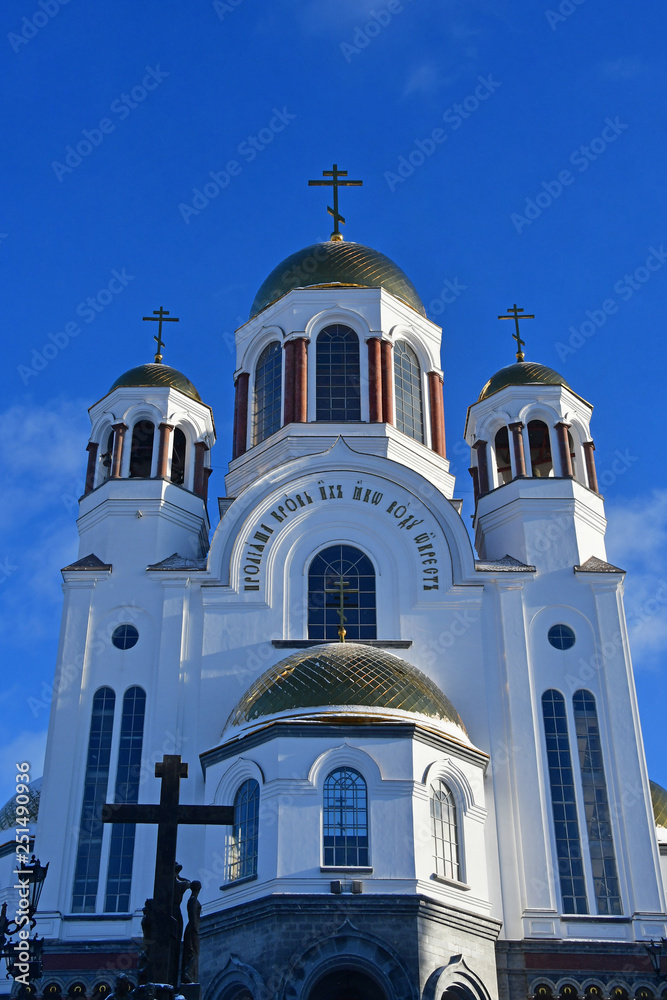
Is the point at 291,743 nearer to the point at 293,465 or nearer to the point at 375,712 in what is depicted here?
the point at 375,712

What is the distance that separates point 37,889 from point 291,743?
4.63 metres

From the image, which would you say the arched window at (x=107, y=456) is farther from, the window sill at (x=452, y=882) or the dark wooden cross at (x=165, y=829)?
the dark wooden cross at (x=165, y=829)

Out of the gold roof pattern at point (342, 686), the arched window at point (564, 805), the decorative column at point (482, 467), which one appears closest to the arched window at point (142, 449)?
the decorative column at point (482, 467)

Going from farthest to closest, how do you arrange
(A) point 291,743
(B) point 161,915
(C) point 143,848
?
(C) point 143,848
(A) point 291,743
(B) point 161,915

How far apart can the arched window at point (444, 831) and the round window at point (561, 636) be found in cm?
458

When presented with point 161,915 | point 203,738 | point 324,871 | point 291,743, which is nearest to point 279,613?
point 203,738

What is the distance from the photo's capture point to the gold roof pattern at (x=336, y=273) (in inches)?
1177

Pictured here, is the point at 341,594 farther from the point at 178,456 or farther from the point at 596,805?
the point at 178,456

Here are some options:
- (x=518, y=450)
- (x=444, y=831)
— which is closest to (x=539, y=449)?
(x=518, y=450)

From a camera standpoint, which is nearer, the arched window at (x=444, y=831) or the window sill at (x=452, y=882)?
the window sill at (x=452, y=882)

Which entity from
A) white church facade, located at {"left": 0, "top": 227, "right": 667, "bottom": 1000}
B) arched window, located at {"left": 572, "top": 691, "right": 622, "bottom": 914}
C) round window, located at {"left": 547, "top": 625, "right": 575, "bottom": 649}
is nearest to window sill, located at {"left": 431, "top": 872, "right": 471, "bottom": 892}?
white church facade, located at {"left": 0, "top": 227, "right": 667, "bottom": 1000}

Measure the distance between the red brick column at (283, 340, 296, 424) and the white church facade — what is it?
94 mm

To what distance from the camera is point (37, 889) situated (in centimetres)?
1970

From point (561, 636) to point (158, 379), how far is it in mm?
10658
